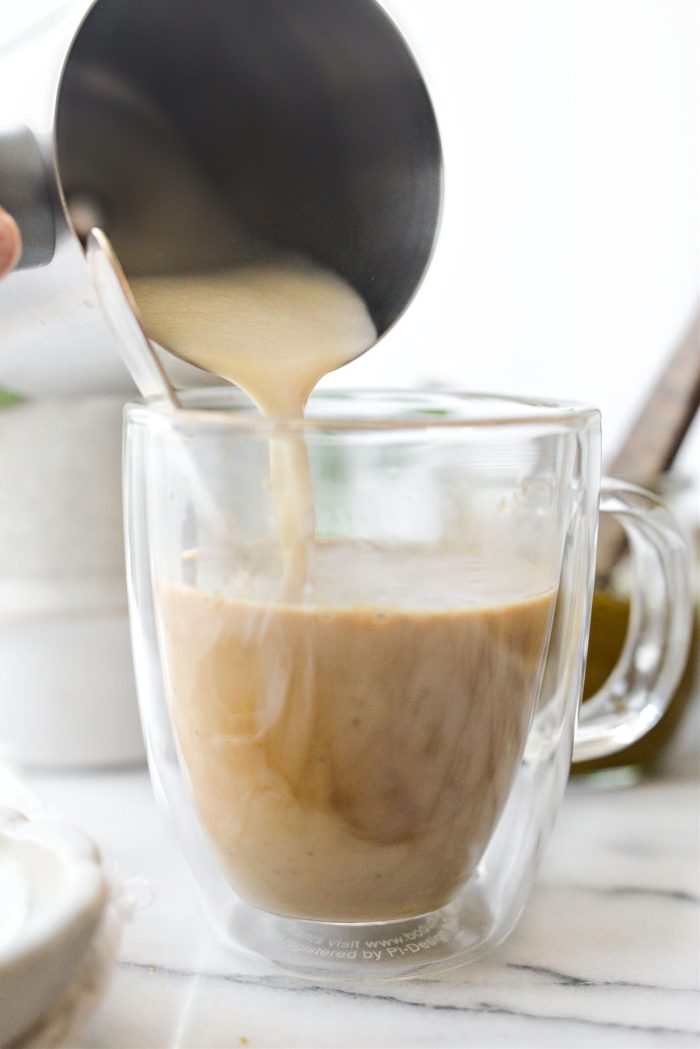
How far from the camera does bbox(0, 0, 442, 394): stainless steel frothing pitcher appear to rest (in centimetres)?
57

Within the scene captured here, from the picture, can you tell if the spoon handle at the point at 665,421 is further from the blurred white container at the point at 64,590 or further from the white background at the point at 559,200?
the white background at the point at 559,200

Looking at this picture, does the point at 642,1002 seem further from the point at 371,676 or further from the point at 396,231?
the point at 396,231

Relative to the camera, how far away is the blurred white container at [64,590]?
0.68 metres

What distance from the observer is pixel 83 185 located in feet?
1.82

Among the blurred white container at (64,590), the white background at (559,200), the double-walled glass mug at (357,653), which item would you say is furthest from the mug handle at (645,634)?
the white background at (559,200)

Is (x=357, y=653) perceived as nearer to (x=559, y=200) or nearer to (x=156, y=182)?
(x=156, y=182)

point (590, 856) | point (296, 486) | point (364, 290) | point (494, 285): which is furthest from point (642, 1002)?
point (494, 285)

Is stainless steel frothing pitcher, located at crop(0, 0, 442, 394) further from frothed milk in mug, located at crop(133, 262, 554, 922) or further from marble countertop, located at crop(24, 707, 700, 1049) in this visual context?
marble countertop, located at crop(24, 707, 700, 1049)

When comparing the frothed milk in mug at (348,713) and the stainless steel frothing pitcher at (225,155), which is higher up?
the stainless steel frothing pitcher at (225,155)

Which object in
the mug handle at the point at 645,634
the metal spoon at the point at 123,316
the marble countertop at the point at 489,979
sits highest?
the metal spoon at the point at 123,316

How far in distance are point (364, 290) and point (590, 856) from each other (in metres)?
0.33

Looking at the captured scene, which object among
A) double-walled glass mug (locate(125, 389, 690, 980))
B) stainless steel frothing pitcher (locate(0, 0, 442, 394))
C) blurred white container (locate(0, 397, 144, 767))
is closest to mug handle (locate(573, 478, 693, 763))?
double-walled glass mug (locate(125, 389, 690, 980))

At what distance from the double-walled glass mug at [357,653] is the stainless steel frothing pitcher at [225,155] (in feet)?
0.34

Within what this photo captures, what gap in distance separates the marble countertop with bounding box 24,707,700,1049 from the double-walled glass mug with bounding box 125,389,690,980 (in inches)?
0.7
